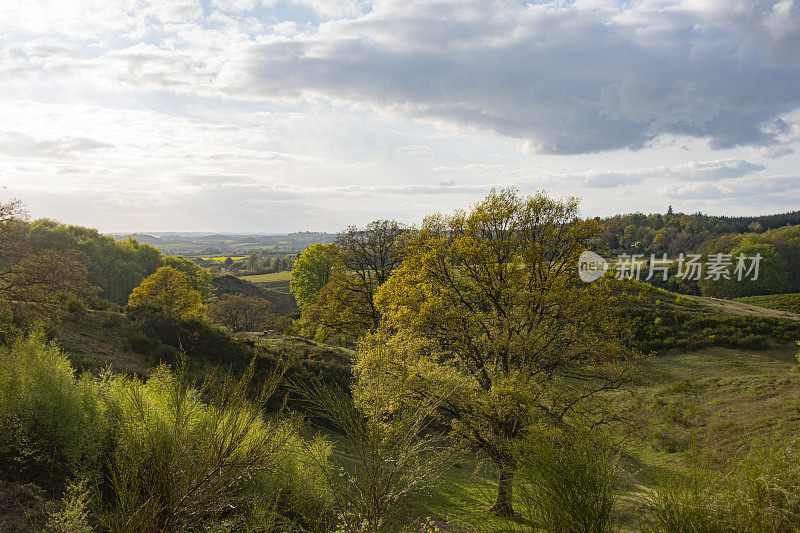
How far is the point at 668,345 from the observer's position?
3250cm

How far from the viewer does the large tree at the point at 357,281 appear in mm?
27828

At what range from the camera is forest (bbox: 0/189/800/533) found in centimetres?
371

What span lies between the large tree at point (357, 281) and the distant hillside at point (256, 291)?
65.4m

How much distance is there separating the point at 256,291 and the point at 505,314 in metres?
95.0

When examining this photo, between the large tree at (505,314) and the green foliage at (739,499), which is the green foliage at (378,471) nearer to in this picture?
the green foliage at (739,499)

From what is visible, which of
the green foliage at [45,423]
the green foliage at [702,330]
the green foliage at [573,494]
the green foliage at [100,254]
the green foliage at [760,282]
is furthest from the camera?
the green foliage at [760,282]

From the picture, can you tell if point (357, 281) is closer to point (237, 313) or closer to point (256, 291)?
point (237, 313)

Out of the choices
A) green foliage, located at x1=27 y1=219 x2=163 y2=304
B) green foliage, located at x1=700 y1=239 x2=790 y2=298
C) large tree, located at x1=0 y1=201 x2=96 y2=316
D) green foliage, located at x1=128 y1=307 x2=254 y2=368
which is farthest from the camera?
green foliage, located at x1=700 y1=239 x2=790 y2=298

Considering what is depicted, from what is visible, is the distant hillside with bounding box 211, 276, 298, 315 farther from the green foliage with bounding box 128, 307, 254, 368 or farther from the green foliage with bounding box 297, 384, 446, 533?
the green foliage with bounding box 297, 384, 446, 533

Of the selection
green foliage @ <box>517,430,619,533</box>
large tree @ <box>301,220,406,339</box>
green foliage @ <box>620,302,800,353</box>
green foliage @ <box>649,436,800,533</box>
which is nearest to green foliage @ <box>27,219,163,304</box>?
large tree @ <box>301,220,406,339</box>

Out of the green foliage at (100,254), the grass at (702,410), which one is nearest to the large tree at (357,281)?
the grass at (702,410)

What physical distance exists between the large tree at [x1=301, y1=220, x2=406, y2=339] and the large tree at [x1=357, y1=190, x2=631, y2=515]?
13.9 meters

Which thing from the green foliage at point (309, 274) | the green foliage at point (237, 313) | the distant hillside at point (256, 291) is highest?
the green foliage at point (309, 274)

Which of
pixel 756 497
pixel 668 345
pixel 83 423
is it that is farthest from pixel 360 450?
pixel 668 345
